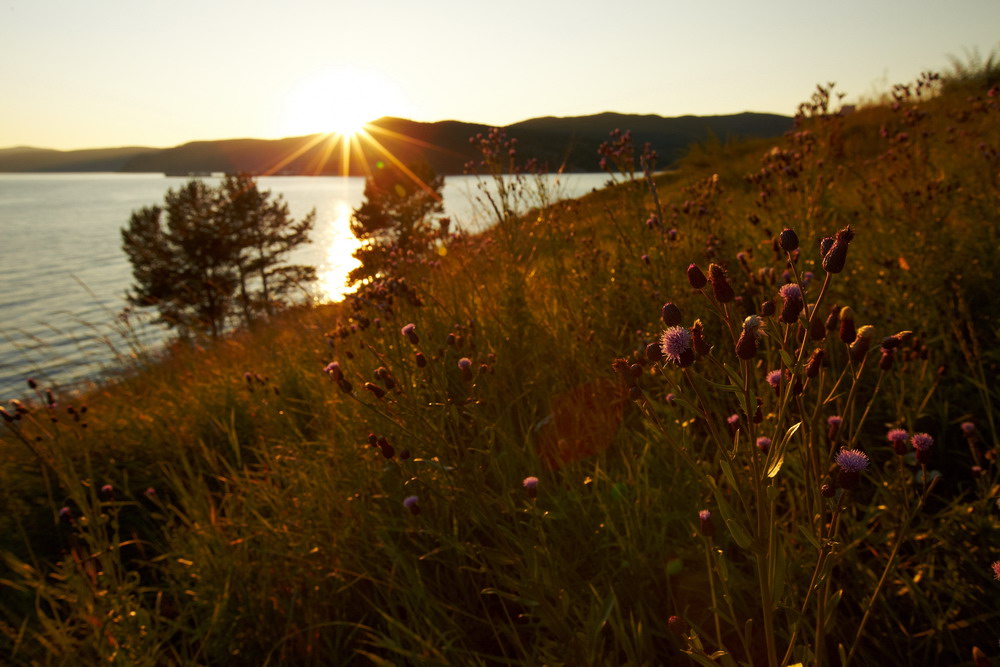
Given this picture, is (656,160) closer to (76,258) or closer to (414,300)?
(414,300)

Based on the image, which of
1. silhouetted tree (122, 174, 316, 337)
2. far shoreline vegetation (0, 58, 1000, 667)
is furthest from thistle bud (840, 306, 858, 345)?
silhouetted tree (122, 174, 316, 337)

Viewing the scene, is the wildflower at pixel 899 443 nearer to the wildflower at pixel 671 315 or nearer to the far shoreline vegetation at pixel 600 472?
the far shoreline vegetation at pixel 600 472

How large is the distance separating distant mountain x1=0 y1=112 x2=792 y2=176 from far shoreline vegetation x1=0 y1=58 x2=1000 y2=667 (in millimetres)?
1457

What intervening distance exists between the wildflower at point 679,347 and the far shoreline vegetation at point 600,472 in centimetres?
1

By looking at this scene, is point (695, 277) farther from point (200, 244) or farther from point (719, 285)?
point (200, 244)

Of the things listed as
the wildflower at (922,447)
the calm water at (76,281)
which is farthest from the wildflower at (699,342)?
the calm water at (76,281)

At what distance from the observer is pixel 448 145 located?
63438 mm

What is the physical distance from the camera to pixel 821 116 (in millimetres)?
3396

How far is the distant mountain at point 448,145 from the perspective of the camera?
5.79m

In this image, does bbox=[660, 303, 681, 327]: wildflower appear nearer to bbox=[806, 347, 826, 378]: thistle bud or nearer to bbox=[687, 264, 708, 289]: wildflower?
bbox=[687, 264, 708, 289]: wildflower

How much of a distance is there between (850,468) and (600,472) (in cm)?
97

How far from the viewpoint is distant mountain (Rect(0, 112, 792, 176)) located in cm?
579

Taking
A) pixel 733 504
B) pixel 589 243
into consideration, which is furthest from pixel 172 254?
pixel 733 504

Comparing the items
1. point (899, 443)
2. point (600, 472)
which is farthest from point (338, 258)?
point (899, 443)
